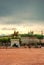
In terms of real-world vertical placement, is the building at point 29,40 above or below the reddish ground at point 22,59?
above

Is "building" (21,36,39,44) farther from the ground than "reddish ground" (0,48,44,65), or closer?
farther from the ground

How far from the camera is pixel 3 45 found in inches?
1379

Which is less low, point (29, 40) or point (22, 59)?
point (29, 40)

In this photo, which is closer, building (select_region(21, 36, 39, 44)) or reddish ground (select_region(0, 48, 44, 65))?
reddish ground (select_region(0, 48, 44, 65))

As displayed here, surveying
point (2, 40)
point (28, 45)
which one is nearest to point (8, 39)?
point (2, 40)

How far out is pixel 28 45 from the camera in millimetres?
34938

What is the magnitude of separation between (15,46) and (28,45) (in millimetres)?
2178

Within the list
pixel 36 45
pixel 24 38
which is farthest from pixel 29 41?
pixel 36 45

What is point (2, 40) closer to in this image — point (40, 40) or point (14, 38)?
point (14, 38)

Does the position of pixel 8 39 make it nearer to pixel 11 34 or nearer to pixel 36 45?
pixel 11 34

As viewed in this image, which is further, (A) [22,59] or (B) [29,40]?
(B) [29,40]

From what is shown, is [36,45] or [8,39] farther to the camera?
[8,39]

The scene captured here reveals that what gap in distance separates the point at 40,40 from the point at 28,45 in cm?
237

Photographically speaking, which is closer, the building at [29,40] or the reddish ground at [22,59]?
the reddish ground at [22,59]
